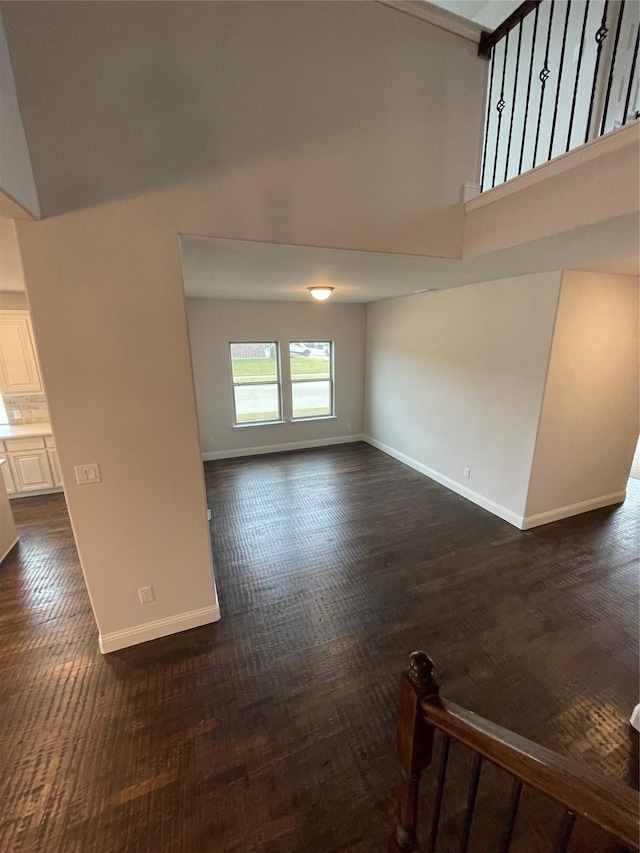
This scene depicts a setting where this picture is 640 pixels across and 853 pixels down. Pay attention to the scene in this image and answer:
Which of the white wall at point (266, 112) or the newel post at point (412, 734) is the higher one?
the white wall at point (266, 112)

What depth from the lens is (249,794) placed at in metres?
1.58

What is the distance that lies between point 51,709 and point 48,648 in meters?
0.51

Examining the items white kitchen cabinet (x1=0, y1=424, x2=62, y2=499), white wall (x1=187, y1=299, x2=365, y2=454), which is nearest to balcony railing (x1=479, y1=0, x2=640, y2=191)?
white wall (x1=187, y1=299, x2=365, y2=454)

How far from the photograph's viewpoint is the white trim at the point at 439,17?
2146mm

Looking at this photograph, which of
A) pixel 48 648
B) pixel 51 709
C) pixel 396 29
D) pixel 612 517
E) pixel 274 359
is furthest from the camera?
pixel 274 359

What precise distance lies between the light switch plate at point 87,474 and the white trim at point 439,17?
329 cm

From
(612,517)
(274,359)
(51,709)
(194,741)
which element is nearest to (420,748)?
(194,741)

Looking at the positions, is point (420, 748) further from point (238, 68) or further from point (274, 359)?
point (274, 359)

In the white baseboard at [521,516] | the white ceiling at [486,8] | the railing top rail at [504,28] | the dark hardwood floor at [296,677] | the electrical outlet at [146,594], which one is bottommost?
the dark hardwood floor at [296,677]

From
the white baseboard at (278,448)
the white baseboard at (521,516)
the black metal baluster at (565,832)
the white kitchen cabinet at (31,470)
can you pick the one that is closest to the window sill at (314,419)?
the white baseboard at (278,448)

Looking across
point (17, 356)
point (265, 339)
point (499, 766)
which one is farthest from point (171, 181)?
point (17, 356)

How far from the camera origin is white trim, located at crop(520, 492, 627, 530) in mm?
3713

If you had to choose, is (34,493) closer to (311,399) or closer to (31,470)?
(31,470)

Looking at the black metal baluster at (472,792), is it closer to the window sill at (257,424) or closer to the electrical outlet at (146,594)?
the electrical outlet at (146,594)
